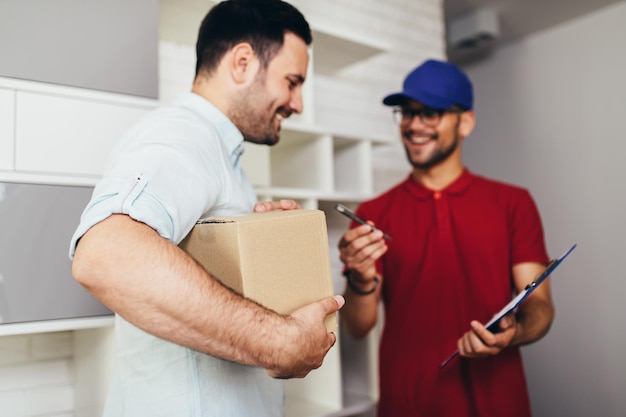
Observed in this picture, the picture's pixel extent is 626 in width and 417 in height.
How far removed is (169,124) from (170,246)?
0.26 metres

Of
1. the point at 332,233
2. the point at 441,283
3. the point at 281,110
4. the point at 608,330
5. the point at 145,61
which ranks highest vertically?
the point at 145,61

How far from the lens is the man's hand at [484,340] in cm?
153

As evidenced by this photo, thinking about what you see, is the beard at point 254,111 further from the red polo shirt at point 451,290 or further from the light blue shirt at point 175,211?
the red polo shirt at point 451,290

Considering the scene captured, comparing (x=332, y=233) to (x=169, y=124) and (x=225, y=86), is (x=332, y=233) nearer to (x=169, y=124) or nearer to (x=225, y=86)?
(x=225, y=86)

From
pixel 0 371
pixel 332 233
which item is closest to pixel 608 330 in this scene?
pixel 332 233

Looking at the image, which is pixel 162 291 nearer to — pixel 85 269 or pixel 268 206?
pixel 85 269

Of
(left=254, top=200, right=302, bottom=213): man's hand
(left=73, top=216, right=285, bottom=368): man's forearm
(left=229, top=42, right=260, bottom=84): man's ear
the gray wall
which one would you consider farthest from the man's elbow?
the gray wall

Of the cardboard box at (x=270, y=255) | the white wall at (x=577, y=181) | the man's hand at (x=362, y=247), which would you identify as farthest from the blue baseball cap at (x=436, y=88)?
the white wall at (x=577, y=181)

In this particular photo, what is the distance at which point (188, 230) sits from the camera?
91cm

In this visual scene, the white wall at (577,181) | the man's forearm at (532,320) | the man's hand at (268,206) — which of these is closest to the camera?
the man's hand at (268,206)

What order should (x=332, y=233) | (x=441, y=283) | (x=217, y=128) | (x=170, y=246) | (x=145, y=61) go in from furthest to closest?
(x=332, y=233)
(x=441, y=283)
(x=145, y=61)
(x=217, y=128)
(x=170, y=246)

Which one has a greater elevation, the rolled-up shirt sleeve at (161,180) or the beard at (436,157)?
the beard at (436,157)

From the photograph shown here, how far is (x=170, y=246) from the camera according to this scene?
804 millimetres

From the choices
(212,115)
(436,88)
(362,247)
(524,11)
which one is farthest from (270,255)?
(524,11)
